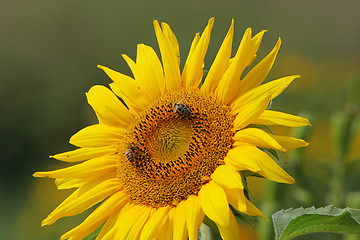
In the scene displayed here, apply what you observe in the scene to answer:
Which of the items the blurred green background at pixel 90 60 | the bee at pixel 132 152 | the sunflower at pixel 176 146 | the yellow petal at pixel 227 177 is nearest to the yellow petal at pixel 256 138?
the sunflower at pixel 176 146

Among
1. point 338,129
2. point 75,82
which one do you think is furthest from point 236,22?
point 338,129

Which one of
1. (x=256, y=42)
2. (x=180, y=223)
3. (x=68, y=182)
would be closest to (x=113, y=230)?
(x=180, y=223)

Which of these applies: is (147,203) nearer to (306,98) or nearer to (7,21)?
(306,98)

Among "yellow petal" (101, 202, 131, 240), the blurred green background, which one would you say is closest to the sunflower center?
"yellow petal" (101, 202, 131, 240)

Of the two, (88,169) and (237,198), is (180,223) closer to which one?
(237,198)

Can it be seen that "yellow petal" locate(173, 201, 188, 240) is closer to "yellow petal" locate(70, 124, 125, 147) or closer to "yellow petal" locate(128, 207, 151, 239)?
"yellow petal" locate(128, 207, 151, 239)

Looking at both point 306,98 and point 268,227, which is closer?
point 268,227

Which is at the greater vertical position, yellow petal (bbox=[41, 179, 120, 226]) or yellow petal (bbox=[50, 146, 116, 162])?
yellow petal (bbox=[50, 146, 116, 162])
